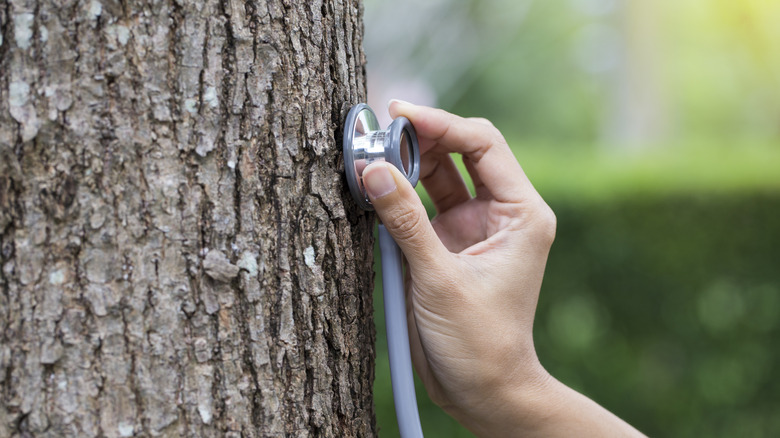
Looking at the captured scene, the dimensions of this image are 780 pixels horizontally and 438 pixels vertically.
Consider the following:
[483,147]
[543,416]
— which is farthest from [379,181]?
[543,416]

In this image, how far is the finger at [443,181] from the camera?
164 cm

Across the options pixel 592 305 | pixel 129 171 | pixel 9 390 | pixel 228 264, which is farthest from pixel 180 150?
pixel 592 305

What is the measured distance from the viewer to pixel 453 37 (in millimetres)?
12734

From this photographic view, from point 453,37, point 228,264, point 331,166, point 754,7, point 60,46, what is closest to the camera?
point 60,46

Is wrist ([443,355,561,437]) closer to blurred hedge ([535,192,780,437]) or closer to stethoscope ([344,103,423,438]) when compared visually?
stethoscope ([344,103,423,438])

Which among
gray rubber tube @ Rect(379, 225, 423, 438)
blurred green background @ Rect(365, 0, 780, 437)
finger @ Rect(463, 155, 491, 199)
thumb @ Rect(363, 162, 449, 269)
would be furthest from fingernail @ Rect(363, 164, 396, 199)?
blurred green background @ Rect(365, 0, 780, 437)

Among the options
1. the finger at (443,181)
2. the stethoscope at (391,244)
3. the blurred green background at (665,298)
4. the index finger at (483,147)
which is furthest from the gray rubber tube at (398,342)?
the blurred green background at (665,298)

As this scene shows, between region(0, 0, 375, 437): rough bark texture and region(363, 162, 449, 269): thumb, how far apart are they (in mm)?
100

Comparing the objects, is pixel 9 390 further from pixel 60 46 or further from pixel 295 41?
pixel 295 41

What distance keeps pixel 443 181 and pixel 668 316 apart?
8.66 feet

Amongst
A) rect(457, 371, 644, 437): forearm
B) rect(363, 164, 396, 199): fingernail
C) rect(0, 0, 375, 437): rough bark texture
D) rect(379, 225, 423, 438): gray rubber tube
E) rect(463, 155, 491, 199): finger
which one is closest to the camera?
rect(0, 0, 375, 437): rough bark texture

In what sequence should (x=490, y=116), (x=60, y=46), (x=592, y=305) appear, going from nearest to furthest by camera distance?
1. (x=60, y=46)
2. (x=592, y=305)
3. (x=490, y=116)

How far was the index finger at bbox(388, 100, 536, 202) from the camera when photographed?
1403mm

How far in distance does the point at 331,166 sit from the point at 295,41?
8.7 inches
